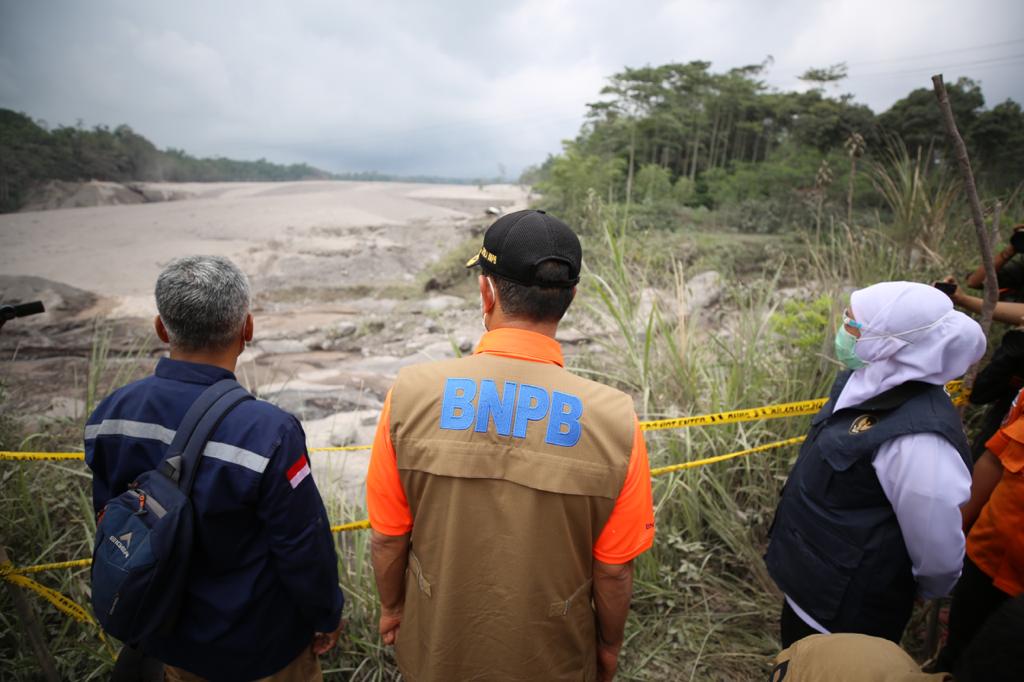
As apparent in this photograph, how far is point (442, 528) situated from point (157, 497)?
27.2 inches

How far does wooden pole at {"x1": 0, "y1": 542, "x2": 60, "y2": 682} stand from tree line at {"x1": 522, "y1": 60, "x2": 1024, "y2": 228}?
752 centimetres

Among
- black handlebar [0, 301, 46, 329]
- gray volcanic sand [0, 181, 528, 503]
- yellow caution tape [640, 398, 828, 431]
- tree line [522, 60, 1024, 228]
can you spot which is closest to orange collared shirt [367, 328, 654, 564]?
yellow caution tape [640, 398, 828, 431]

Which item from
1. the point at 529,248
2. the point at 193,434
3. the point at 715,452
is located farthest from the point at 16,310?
the point at 715,452

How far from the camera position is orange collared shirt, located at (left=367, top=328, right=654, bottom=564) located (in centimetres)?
118

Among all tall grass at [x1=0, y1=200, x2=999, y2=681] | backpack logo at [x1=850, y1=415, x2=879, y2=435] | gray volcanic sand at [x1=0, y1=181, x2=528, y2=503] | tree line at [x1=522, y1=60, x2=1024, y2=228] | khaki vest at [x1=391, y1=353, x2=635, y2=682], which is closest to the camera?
khaki vest at [x1=391, y1=353, x2=635, y2=682]

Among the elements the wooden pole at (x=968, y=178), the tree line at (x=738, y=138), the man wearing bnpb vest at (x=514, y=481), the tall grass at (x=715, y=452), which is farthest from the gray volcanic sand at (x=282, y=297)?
the tree line at (x=738, y=138)

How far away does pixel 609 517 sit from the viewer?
1.18 metres

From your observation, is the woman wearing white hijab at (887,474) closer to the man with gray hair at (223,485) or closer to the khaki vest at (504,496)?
the khaki vest at (504,496)

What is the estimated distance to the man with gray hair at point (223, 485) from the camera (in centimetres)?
124

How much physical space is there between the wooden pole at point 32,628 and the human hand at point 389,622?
132cm

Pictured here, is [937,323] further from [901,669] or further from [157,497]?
[157,497]

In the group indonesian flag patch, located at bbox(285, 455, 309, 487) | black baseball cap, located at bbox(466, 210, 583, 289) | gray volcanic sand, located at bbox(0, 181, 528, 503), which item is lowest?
gray volcanic sand, located at bbox(0, 181, 528, 503)

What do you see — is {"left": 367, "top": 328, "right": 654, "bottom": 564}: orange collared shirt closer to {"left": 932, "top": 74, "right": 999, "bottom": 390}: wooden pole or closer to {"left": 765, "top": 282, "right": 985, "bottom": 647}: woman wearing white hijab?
{"left": 765, "top": 282, "right": 985, "bottom": 647}: woman wearing white hijab

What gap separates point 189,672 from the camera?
1415 mm
